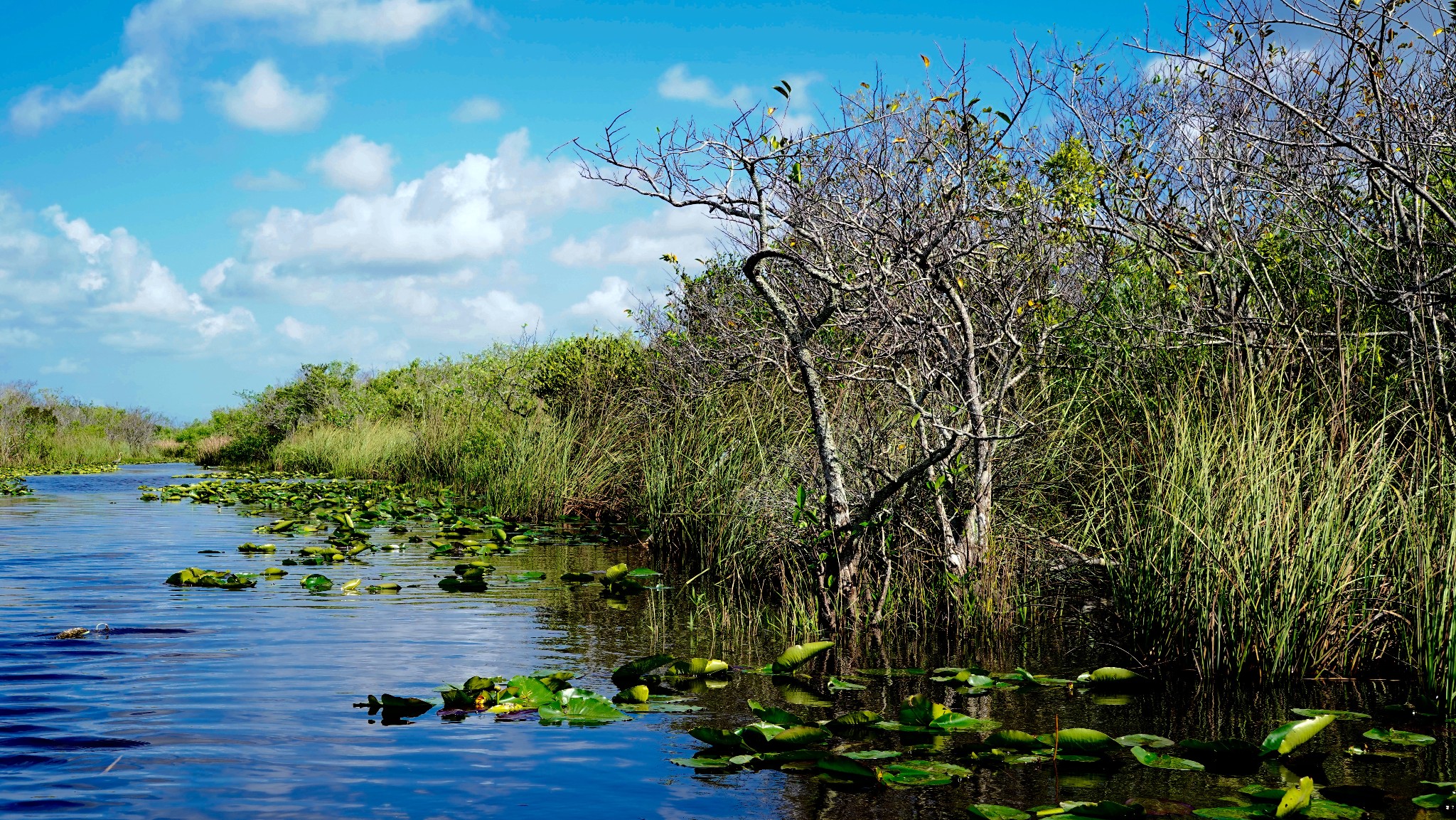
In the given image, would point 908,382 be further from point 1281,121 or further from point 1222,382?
point 1281,121

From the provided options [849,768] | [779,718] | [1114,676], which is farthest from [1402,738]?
[779,718]

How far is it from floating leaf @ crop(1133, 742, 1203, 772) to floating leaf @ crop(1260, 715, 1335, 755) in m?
0.28

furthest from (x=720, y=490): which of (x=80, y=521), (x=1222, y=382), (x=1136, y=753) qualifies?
(x=80, y=521)

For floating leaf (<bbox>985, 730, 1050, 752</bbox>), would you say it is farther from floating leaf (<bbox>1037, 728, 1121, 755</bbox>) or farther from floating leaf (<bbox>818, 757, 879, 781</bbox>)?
floating leaf (<bbox>818, 757, 879, 781</bbox>)

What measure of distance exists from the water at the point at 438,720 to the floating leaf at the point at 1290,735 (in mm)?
94

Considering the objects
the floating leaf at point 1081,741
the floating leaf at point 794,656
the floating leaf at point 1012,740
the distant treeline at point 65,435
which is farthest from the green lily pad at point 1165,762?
the distant treeline at point 65,435

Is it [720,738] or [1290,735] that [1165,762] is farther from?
[720,738]

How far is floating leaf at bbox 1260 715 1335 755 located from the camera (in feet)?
13.7

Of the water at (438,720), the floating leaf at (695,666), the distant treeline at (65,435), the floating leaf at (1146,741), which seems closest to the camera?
the water at (438,720)

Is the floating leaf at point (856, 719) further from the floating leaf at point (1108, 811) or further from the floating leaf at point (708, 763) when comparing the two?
the floating leaf at point (1108, 811)

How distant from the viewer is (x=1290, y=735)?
4.17 m

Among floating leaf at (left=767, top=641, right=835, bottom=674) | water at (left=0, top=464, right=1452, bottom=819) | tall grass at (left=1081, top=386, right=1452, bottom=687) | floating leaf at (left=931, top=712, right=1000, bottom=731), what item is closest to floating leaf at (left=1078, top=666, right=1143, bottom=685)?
water at (left=0, top=464, right=1452, bottom=819)

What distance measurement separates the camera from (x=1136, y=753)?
419 cm

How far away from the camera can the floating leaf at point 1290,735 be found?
4168 mm
